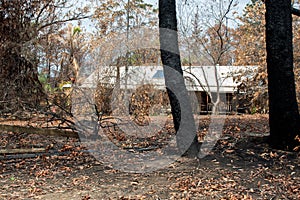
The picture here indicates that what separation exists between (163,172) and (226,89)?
42.6 feet

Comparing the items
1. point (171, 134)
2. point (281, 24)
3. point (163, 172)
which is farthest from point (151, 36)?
point (163, 172)

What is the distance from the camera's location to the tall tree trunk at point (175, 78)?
485cm

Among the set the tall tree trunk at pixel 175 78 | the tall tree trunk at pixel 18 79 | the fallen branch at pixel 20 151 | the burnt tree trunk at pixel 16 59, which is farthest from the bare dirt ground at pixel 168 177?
the burnt tree trunk at pixel 16 59

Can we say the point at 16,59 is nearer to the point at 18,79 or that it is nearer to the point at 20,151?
the point at 18,79

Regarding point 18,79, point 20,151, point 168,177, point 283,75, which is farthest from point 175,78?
point 18,79

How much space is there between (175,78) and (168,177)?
1.44 m

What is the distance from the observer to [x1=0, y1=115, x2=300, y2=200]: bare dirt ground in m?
3.51

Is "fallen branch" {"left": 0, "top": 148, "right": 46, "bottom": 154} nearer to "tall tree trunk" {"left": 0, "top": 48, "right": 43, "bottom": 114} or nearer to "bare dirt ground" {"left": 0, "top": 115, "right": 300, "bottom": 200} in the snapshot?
"bare dirt ground" {"left": 0, "top": 115, "right": 300, "bottom": 200}

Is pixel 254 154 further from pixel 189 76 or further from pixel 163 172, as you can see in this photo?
pixel 189 76

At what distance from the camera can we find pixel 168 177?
4.07 m

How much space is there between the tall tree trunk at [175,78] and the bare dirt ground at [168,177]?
1.00 feet

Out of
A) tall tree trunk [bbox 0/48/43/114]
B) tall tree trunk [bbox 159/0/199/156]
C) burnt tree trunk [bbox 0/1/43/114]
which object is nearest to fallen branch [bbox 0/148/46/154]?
tall tree trunk [bbox 159/0/199/156]

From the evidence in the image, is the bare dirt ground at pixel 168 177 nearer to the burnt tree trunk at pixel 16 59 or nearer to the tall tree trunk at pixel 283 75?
the tall tree trunk at pixel 283 75

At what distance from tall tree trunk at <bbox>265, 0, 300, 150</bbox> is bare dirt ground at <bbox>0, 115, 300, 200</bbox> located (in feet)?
1.05
